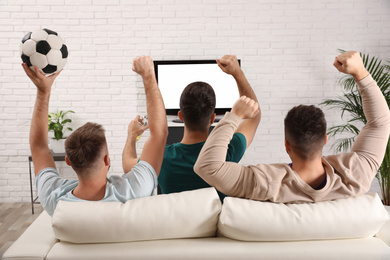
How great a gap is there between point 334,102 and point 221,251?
3.98 metres

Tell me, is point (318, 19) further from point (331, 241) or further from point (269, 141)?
point (331, 241)

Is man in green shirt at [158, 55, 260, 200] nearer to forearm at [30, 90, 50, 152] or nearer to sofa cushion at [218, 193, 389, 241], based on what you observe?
sofa cushion at [218, 193, 389, 241]

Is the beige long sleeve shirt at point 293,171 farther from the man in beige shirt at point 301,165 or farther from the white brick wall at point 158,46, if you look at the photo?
the white brick wall at point 158,46

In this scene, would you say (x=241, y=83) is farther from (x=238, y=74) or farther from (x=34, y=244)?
(x=34, y=244)

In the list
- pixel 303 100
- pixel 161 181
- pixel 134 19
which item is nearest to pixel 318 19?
pixel 303 100

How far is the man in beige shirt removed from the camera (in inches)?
60.0

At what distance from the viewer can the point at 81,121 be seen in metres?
5.12

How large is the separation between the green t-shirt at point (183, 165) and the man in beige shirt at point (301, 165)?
0.99 ft

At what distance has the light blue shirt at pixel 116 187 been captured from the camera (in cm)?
167

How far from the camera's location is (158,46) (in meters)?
5.03

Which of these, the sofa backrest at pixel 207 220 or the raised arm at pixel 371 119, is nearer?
the sofa backrest at pixel 207 220

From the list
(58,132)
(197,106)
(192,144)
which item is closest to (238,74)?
(197,106)

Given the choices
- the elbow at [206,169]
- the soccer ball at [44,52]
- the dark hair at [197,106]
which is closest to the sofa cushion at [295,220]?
the elbow at [206,169]

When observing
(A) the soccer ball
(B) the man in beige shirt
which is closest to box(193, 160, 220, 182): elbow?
(B) the man in beige shirt
